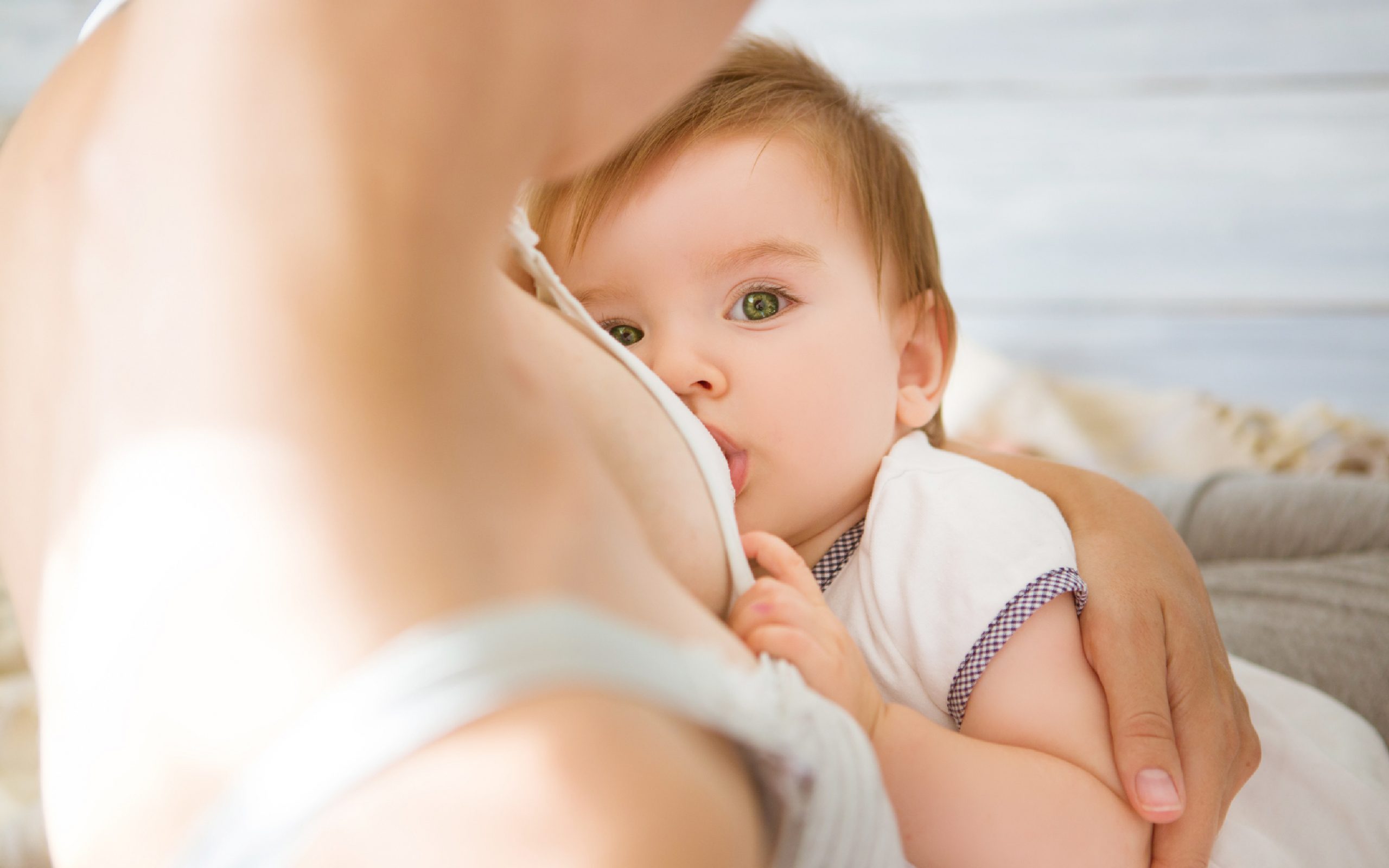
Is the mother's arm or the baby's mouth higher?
the baby's mouth

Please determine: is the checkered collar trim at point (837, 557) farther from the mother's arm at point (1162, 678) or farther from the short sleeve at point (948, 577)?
the mother's arm at point (1162, 678)

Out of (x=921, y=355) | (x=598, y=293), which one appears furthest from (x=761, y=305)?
(x=921, y=355)

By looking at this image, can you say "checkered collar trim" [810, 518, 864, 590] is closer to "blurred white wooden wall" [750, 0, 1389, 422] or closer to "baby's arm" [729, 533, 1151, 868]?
"baby's arm" [729, 533, 1151, 868]

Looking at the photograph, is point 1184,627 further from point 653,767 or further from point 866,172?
point 653,767

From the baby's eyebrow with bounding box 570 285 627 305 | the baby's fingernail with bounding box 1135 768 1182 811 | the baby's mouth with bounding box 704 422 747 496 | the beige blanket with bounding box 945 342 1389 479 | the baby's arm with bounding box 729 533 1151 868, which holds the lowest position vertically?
the beige blanket with bounding box 945 342 1389 479

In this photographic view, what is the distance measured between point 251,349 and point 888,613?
54 centimetres

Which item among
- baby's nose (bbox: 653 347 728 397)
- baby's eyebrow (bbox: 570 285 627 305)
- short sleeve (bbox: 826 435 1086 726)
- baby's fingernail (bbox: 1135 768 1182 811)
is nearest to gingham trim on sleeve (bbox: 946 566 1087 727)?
short sleeve (bbox: 826 435 1086 726)

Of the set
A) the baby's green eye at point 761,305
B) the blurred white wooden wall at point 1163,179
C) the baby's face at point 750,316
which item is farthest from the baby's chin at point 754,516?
the blurred white wooden wall at point 1163,179

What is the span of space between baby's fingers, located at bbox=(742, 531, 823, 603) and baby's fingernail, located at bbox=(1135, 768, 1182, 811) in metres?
0.23

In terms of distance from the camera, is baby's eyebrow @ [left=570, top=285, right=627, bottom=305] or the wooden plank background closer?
baby's eyebrow @ [left=570, top=285, right=627, bottom=305]

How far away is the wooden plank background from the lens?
2504mm

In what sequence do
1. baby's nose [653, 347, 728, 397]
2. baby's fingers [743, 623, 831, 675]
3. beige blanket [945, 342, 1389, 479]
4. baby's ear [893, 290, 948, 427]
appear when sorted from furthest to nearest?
beige blanket [945, 342, 1389, 479] < baby's ear [893, 290, 948, 427] < baby's nose [653, 347, 728, 397] < baby's fingers [743, 623, 831, 675]

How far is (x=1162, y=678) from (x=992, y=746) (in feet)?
0.55

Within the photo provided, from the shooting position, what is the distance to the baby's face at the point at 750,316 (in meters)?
0.77
